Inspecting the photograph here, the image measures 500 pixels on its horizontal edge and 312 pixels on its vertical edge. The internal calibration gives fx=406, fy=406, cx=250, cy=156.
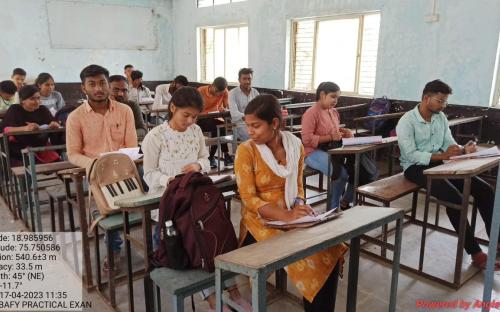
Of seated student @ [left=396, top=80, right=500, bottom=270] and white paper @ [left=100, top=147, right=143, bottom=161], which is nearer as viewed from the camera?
white paper @ [left=100, top=147, right=143, bottom=161]

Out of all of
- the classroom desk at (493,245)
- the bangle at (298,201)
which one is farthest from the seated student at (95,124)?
the classroom desk at (493,245)

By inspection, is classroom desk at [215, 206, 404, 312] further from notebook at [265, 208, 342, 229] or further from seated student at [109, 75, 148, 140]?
seated student at [109, 75, 148, 140]

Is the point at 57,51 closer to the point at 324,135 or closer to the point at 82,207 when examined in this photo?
the point at 324,135

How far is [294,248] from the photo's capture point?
134cm

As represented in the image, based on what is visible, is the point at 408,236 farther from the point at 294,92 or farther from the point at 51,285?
the point at 294,92

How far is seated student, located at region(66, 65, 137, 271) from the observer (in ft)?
8.38

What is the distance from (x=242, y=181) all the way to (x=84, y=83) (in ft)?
4.47

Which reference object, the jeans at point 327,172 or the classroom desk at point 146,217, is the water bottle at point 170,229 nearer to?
the classroom desk at point 146,217

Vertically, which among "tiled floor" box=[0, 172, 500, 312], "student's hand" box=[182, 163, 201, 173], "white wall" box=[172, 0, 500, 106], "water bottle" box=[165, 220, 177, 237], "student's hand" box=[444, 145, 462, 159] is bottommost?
"tiled floor" box=[0, 172, 500, 312]

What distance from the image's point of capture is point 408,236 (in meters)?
3.34

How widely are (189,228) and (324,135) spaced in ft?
7.06

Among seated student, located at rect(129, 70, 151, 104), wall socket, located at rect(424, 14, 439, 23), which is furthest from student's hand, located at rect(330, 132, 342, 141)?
seated student, located at rect(129, 70, 151, 104)

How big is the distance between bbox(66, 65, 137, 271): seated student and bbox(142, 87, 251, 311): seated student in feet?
1.60

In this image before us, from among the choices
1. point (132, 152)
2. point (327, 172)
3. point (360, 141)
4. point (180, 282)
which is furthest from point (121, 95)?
point (180, 282)
